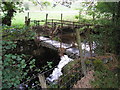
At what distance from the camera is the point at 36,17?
497 inches

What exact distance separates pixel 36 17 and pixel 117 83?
37.2 ft

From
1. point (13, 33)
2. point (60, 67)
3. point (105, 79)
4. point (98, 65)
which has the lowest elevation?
point (60, 67)

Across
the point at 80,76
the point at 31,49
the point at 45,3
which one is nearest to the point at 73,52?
the point at 80,76

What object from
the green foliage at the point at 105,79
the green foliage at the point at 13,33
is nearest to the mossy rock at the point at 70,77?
the green foliage at the point at 105,79

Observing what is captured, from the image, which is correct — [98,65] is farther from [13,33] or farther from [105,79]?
[13,33]

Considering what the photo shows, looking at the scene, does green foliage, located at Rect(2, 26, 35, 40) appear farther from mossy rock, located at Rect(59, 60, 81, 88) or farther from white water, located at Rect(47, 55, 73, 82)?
white water, located at Rect(47, 55, 73, 82)

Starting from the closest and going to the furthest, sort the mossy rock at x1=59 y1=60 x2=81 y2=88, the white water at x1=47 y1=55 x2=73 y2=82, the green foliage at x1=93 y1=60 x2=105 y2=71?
1. the mossy rock at x1=59 y1=60 x2=81 y2=88
2. the green foliage at x1=93 y1=60 x2=105 y2=71
3. the white water at x1=47 y1=55 x2=73 y2=82

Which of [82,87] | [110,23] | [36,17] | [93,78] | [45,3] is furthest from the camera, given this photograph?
[36,17]

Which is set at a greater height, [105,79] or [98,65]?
[98,65]

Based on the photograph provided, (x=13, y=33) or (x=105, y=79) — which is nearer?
(x=13, y=33)

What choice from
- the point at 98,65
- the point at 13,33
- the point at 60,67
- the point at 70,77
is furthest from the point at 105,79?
the point at 60,67

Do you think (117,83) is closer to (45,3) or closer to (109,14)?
Result: (109,14)

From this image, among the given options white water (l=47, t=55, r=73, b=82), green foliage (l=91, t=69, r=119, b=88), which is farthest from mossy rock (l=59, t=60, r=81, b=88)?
white water (l=47, t=55, r=73, b=82)

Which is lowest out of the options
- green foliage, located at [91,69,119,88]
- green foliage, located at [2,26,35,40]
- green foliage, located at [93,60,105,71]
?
green foliage, located at [91,69,119,88]
